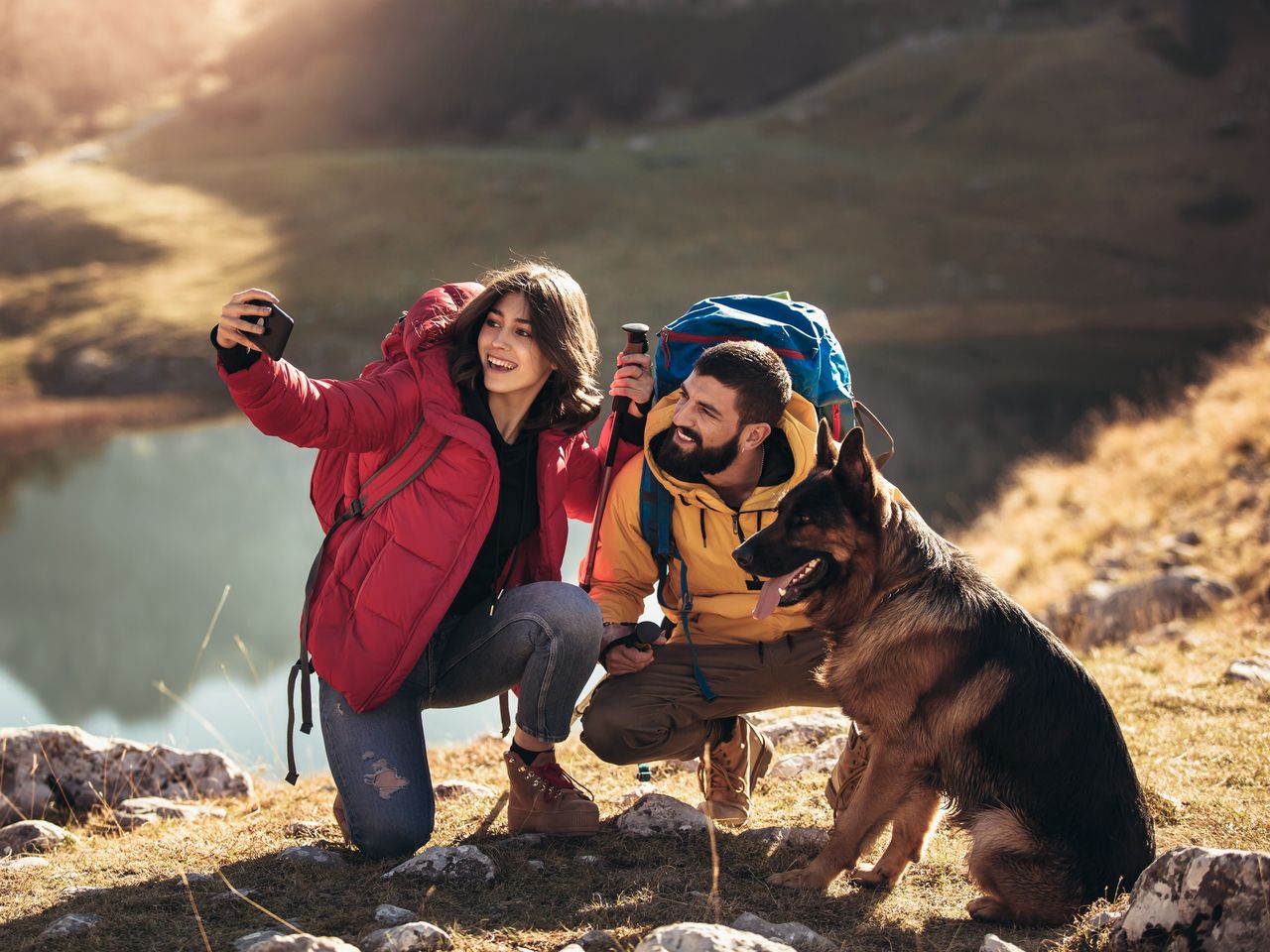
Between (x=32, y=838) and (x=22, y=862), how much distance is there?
450mm

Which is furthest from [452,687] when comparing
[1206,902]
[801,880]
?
[1206,902]

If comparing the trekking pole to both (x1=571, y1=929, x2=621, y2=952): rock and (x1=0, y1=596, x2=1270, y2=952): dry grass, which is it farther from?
(x1=571, y1=929, x2=621, y2=952): rock

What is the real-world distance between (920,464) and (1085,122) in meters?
30.7

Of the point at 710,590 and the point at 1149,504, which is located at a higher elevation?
the point at 710,590

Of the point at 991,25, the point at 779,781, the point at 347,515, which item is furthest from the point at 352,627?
the point at 991,25

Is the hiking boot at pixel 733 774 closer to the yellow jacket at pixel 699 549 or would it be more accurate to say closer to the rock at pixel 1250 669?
the yellow jacket at pixel 699 549

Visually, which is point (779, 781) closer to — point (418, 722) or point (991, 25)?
point (418, 722)

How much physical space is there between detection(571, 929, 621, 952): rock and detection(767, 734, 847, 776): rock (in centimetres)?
231

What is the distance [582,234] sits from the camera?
120 feet

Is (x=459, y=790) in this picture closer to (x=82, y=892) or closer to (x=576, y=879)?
(x=576, y=879)

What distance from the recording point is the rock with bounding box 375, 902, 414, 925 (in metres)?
4.03

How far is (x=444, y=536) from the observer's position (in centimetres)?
475

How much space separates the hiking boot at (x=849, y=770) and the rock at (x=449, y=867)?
1530 millimetres

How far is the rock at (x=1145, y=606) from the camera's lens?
9117 mm
